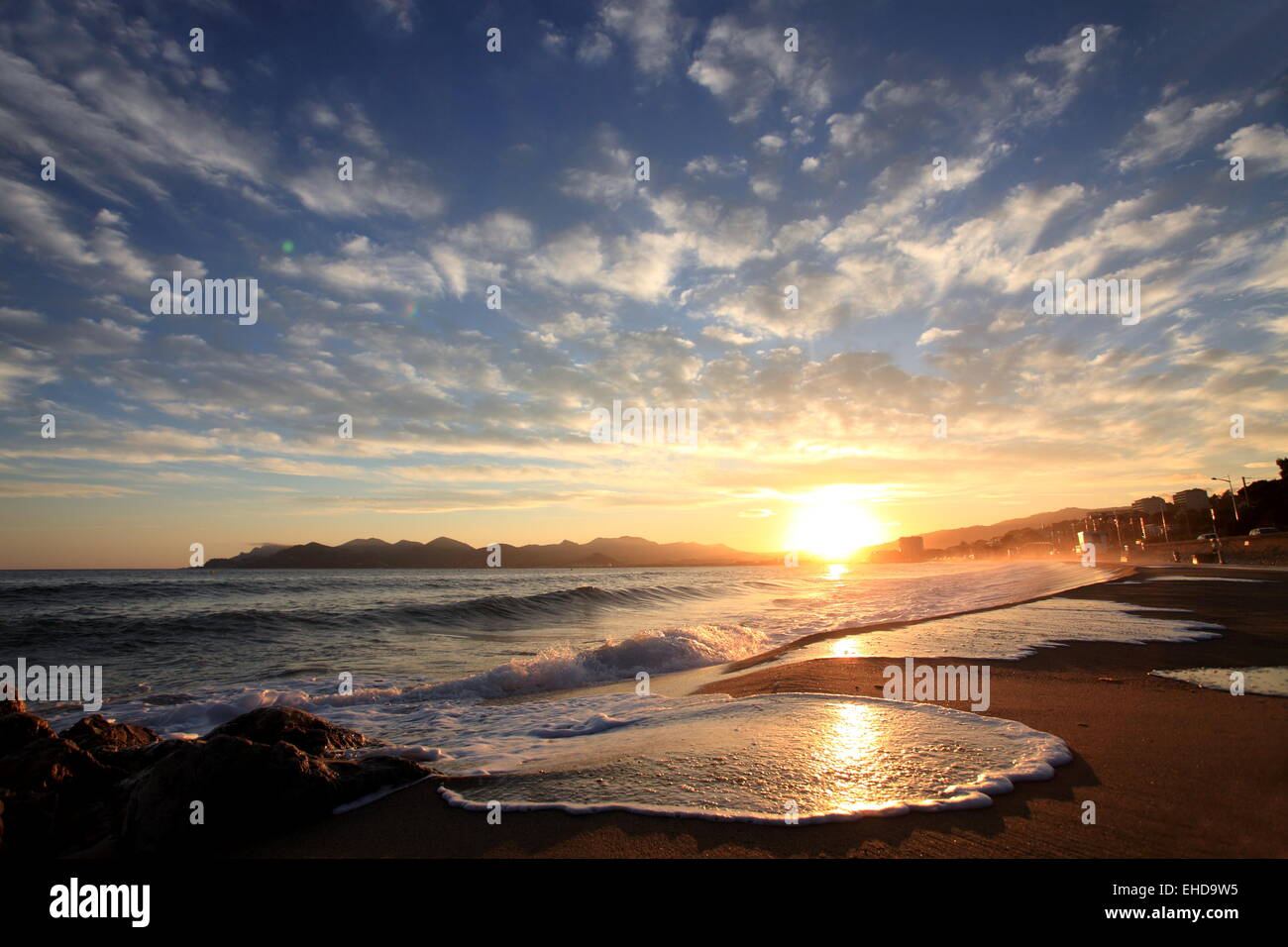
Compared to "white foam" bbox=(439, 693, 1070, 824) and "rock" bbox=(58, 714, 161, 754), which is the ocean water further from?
"rock" bbox=(58, 714, 161, 754)

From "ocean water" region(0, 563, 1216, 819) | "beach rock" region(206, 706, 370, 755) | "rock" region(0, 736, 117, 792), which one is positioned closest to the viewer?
"ocean water" region(0, 563, 1216, 819)

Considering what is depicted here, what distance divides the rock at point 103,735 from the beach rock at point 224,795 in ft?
8.17

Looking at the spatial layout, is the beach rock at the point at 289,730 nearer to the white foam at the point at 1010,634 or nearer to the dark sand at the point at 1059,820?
the dark sand at the point at 1059,820

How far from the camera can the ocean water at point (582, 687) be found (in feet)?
17.0

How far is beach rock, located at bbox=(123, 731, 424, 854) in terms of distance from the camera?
15.1ft

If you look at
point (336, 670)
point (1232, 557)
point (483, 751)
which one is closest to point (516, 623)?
point (336, 670)

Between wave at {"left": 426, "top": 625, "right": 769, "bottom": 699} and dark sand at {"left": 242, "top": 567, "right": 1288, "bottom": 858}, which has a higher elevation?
dark sand at {"left": 242, "top": 567, "right": 1288, "bottom": 858}

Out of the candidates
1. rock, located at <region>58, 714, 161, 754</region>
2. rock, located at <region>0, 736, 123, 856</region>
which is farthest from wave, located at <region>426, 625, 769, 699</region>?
rock, located at <region>0, 736, 123, 856</region>

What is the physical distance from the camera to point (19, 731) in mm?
6062

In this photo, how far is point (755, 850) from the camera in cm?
389

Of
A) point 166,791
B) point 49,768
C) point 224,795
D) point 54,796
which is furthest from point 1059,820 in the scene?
point 49,768

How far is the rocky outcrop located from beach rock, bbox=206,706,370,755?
0.88 meters
